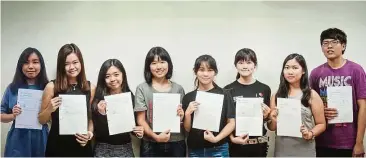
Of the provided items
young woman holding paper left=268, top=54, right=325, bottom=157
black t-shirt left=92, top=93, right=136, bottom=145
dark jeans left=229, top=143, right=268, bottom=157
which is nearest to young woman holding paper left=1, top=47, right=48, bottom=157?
black t-shirt left=92, top=93, right=136, bottom=145

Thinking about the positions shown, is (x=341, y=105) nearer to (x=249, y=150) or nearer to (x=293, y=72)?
(x=293, y=72)

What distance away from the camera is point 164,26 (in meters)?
2.61

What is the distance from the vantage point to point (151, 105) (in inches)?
94.1

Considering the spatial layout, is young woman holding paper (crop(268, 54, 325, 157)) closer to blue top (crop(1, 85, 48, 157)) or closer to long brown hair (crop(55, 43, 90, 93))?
long brown hair (crop(55, 43, 90, 93))


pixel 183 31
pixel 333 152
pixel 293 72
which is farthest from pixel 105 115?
pixel 333 152

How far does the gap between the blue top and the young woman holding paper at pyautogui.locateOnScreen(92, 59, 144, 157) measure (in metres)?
0.40

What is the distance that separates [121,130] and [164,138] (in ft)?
0.99

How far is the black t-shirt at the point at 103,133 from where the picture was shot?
236cm

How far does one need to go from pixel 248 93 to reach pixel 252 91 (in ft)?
0.11

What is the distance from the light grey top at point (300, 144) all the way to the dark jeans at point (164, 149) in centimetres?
69

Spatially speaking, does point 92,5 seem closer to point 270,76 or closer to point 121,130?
point 121,130

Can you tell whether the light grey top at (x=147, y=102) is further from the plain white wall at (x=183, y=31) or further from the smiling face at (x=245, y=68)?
the smiling face at (x=245, y=68)

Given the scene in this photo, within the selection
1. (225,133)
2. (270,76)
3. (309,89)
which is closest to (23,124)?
(225,133)

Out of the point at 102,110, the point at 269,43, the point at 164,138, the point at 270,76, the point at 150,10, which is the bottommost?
the point at 164,138
